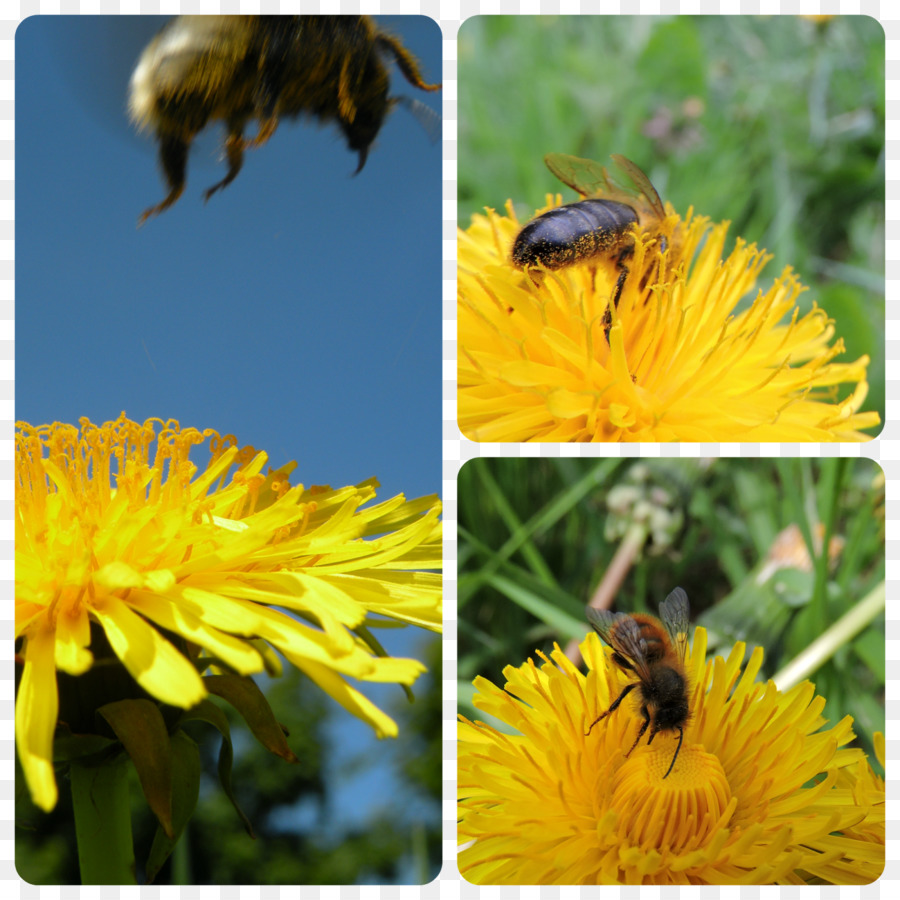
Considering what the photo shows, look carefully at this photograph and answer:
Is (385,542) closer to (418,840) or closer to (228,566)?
(228,566)

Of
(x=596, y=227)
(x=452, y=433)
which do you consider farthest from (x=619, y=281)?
(x=452, y=433)

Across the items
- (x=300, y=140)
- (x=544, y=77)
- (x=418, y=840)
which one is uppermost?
(x=544, y=77)

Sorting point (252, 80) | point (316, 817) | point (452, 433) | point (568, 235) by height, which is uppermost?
point (252, 80)

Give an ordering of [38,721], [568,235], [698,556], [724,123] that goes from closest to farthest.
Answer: [38,721] → [568,235] → [698,556] → [724,123]

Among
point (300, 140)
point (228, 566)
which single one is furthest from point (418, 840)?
point (300, 140)

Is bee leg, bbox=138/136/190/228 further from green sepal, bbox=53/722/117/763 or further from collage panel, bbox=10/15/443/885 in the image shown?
green sepal, bbox=53/722/117/763

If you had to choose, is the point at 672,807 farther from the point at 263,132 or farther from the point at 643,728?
the point at 263,132

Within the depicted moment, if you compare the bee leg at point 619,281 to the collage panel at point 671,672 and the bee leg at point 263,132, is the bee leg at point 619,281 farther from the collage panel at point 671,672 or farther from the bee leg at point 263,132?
the bee leg at point 263,132

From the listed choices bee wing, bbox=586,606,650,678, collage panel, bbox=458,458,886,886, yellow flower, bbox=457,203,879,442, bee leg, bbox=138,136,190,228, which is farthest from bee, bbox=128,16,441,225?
bee wing, bbox=586,606,650,678
